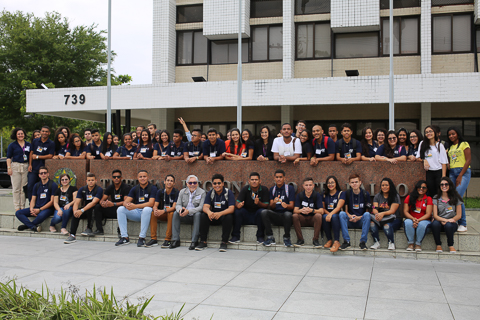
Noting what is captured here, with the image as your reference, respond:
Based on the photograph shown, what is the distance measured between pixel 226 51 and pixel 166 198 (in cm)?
1326

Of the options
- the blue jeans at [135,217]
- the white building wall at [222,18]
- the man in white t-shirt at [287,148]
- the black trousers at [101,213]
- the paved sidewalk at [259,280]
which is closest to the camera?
the paved sidewalk at [259,280]

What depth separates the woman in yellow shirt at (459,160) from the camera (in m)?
8.38

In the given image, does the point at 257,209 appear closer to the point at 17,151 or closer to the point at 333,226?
the point at 333,226

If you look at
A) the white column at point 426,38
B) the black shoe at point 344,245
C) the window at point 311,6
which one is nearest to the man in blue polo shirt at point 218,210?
the black shoe at point 344,245

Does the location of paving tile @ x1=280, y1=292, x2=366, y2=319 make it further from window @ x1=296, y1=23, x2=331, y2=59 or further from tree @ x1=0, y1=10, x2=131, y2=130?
tree @ x1=0, y1=10, x2=131, y2=130

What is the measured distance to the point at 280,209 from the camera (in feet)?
28.3

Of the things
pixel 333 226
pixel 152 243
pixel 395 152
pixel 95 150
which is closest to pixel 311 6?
pixel 395 152

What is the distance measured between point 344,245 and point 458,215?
2.09 m

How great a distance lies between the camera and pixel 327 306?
Result: 5055 mm

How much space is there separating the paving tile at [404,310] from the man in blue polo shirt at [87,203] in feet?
21.2

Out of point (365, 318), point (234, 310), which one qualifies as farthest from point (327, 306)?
point (234, 310)

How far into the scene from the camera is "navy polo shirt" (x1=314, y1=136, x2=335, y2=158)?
9039 mm

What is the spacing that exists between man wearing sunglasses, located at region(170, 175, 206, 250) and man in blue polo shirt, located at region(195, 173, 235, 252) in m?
0.13

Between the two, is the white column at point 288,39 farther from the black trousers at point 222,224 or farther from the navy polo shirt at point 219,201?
the black trousers at point 222,224
